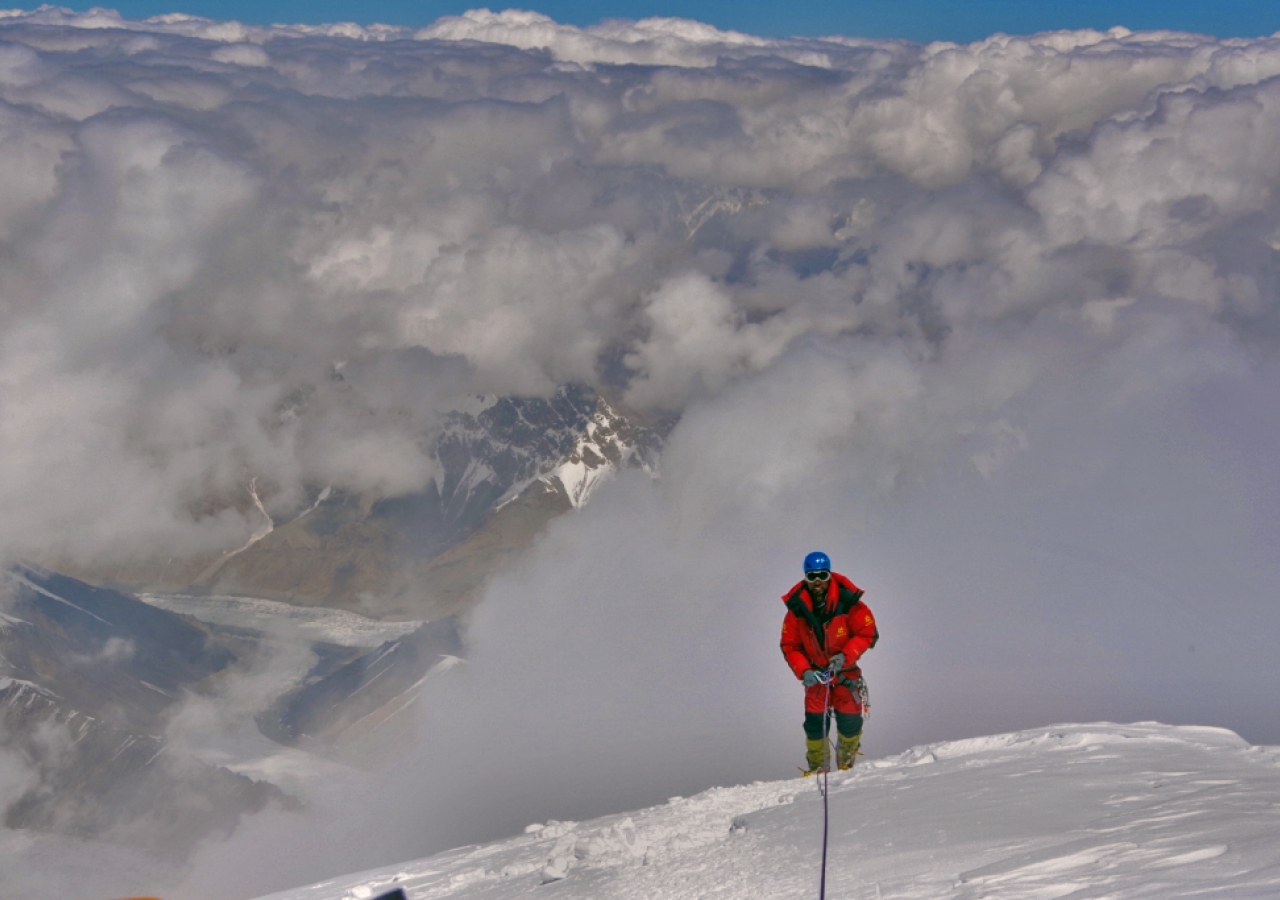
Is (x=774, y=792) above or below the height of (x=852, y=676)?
below

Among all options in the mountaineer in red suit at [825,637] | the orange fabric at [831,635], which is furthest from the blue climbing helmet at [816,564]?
the orange fabric at [831,635]

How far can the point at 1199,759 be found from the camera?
22.5 meters

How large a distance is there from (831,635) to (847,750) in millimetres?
4589

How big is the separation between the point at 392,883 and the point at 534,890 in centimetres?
499

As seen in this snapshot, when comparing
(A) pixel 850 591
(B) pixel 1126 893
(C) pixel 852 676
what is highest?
(A) pixel 850 591

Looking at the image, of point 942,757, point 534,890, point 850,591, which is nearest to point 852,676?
point 850,591

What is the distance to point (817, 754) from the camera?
86.1 ft

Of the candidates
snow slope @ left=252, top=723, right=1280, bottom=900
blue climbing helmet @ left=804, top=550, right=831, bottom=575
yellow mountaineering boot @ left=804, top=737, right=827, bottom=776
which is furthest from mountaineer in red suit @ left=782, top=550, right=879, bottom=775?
snow slope @ left=252, top=723, right=1280, bottom=900

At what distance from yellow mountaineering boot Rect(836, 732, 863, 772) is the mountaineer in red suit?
38.7 inches

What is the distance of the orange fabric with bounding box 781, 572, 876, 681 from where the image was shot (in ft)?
78.3

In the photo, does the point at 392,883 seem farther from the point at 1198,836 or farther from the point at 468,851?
the point at 1198,836

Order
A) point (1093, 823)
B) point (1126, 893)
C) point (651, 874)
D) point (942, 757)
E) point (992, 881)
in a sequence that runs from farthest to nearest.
Result: point (942, 757) < point (651, 874) < point (1093, 823) < point (992, 881) < point (1126, 893)

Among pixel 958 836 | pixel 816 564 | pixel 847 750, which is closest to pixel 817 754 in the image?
pixel 847 750

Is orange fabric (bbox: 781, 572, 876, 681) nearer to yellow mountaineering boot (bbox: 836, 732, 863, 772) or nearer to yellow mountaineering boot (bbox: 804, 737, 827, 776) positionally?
yellow mountaineering boot (bbox: 804, 737, 827, 776)
